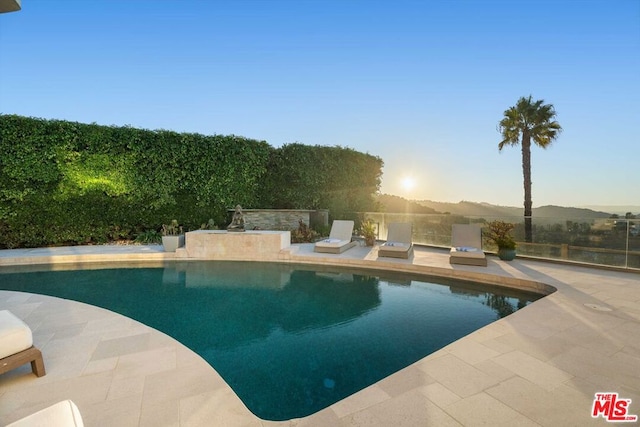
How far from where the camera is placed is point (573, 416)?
2320mm

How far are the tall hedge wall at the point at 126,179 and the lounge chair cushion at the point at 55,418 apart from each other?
1189 centimetres

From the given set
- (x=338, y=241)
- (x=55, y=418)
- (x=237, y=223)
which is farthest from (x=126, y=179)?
(x=55, y=418)

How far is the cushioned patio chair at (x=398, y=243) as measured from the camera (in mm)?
8695

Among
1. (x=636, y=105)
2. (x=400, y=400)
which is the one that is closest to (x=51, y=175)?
(x=400, y=400)

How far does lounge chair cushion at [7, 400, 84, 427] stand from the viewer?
1.39 metres

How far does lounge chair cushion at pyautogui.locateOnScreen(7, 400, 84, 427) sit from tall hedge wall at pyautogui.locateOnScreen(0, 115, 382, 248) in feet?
39.0

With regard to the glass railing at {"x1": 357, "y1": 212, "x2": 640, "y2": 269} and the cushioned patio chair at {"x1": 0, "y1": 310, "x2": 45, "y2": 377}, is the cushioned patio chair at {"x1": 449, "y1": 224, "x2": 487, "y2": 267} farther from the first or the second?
the cushioned patio chair at {"x1": 0, "y1": 310, "x2": 45, "y2": 377}

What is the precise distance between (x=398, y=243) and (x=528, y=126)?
12.3 m

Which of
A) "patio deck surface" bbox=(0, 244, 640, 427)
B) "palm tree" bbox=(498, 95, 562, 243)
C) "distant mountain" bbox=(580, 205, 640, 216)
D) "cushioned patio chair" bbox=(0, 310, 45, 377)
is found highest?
"palm tree" bbox=(498, 95, 562, 243)

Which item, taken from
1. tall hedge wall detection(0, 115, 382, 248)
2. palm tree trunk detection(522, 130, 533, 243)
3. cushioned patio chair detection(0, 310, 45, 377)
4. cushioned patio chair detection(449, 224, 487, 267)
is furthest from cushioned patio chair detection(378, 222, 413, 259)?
palm tree trunk detection(522, 130, 533, 243)

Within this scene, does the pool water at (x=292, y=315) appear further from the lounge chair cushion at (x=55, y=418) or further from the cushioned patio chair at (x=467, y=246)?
the lounge chair cushion at (x=55, y=418)

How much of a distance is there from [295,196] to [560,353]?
39.5 feet

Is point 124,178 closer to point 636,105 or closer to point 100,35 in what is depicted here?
point 100,35

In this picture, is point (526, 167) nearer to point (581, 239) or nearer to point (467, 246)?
point (581, 239)
